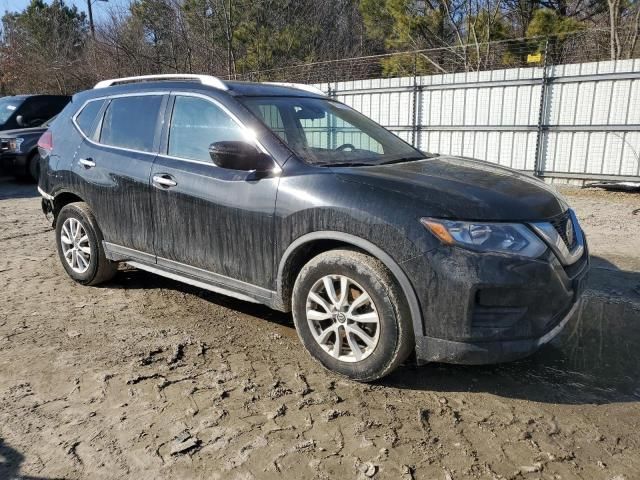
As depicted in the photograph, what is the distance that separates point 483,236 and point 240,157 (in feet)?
4.97

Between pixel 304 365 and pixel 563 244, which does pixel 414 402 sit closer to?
pixel 304 365

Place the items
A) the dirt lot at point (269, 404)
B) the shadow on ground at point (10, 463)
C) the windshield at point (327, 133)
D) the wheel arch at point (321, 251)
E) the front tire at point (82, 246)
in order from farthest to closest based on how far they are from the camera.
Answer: the front tire at point (82, 246) → the windshield at point (327, 133) → the wheel arch at point (321, 251) → the dirt lot at point (269, 404) → the shadow on ground at point (10, 463)

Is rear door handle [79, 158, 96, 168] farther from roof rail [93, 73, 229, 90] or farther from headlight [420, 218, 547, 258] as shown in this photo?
headlight [420, 218, 547, 258]

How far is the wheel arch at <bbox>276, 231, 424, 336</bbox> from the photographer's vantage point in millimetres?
2729

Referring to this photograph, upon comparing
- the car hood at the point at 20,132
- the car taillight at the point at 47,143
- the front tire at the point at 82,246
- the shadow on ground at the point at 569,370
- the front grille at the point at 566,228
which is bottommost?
the shadow on ground at the point at 569,370

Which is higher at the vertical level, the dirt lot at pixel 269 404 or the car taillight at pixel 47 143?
the car taillight at pixel 47 143

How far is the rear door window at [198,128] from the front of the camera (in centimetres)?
350

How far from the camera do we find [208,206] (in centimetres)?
348

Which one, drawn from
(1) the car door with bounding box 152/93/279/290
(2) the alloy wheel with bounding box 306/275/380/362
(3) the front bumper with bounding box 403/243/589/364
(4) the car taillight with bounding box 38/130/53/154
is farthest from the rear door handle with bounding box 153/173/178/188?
(3) the front bumper with bounding box 403/243/589/364

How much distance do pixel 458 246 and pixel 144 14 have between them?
2429 cm

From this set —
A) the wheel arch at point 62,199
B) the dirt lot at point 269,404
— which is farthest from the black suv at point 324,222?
the dirt lot at point 269,404

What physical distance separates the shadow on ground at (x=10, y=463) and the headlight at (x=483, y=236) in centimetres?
214

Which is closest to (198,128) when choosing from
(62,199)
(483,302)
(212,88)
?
(212,88)

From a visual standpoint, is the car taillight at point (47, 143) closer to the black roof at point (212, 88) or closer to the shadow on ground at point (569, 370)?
the black roof at point (212, 88)
